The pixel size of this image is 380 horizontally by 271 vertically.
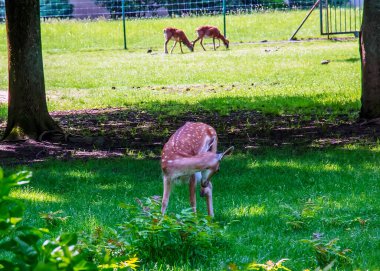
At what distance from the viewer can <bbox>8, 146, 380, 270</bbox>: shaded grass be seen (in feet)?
21.4

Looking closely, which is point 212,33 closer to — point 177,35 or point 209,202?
point 177,35

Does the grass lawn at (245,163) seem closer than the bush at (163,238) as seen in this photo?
No

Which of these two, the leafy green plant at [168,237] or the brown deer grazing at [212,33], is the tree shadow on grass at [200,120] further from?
the brown deer grazing at [212,33]

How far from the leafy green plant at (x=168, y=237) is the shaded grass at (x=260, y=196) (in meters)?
0.19

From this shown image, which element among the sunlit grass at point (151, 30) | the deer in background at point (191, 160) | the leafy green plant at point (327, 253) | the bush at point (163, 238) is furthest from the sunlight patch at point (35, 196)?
the sunlit grass at point (151, 30)

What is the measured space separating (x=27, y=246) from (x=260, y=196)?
21.3 feet

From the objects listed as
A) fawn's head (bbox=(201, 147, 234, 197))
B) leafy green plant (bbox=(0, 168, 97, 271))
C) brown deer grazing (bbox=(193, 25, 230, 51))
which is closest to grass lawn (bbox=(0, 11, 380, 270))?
fawn's head (bbox=(201, 147, 234, 197))

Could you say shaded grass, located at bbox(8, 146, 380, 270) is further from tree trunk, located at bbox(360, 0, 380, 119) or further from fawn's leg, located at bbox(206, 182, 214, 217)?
tree trunk, located at bbox(360, 0, 380, 119)

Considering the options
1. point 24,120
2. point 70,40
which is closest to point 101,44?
point 70,40

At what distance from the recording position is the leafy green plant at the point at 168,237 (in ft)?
19.6

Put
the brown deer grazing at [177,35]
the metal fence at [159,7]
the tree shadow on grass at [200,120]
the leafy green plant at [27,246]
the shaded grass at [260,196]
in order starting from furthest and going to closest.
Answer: the metal fence at [159,7] → the brown deer grazing at [177,35] → the tree shadow on grass at [200,120] → the shaded grass at [260,196] → the leafy green plant at [27,246]

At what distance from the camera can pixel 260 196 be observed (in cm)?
868

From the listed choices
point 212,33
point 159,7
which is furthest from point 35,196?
point 159,7

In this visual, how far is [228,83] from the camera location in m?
20.7
